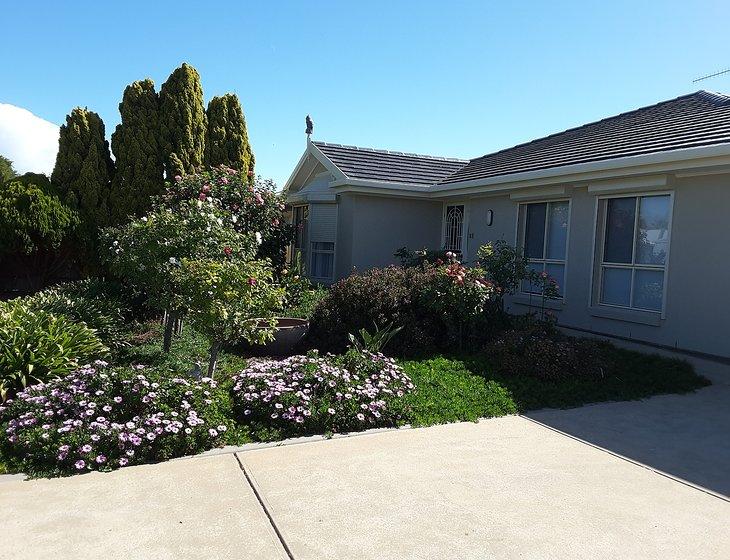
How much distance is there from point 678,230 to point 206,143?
9870 millimetres

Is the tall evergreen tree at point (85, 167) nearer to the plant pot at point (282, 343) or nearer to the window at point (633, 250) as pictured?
the plant pot at point (282, 343)

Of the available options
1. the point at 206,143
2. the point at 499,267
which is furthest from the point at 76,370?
the point at 206,143

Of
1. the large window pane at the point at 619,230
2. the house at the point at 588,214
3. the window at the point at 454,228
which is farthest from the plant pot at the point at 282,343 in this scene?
the window at the point at 454,228

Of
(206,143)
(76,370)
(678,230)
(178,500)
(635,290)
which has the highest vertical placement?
(206,143)

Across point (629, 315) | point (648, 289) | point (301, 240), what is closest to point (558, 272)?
point (629, 315)

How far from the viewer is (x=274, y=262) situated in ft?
39.8

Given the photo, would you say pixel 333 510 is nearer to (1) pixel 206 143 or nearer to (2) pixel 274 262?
(2) pixel 274 262

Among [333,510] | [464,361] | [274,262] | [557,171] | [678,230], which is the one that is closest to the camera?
[333,510]

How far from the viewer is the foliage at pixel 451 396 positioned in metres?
5.55

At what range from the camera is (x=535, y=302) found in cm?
1072

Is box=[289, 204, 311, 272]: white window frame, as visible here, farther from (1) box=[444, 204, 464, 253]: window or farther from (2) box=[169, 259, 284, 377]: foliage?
(2) box=[169, 259, 284, 377]: foliage

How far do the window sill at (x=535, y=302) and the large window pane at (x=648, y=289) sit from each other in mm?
1417

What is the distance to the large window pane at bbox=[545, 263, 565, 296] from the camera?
10.2 m

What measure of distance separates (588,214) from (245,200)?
6421 mm
